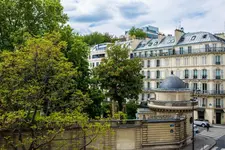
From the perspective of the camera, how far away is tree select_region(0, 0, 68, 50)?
28.7 meters

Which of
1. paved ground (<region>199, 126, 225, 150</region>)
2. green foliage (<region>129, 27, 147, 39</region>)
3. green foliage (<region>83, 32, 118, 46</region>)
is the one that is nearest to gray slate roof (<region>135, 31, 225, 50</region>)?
paved ground (<region>199, 126, 225, 150</region>)

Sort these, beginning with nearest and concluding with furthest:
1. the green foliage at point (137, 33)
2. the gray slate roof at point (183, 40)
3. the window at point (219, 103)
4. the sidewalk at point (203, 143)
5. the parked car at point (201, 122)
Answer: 1. the sidewalk at point (203, 143)
2. the parked car at point (201, 122)
3. the window at point (219, 103)
4. the gray slate roof at point (183, 40)
5. the green foliage at point (137, 33)

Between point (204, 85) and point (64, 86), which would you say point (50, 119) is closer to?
point (64, 86)

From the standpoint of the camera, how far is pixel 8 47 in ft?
97.0

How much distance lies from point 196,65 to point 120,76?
18916mm

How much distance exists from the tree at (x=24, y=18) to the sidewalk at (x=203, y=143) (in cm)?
2171

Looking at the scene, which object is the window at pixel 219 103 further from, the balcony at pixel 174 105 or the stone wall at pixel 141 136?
the stone wall at pixel 141 136

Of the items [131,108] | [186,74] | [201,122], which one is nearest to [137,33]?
[186,74]

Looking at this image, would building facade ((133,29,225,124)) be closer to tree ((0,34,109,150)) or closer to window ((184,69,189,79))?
window ((184,69,189,79))

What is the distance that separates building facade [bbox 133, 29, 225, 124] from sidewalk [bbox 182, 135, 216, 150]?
39.0ft

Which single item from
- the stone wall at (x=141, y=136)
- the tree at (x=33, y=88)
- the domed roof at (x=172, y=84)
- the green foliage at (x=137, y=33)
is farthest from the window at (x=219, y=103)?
the green foliage at (x=137, y=33)

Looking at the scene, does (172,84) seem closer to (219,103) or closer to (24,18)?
(219,103)

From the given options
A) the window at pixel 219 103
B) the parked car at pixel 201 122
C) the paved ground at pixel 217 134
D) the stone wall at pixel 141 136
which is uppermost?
the window at pixel 219 103

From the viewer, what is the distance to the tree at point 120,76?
123 ft
